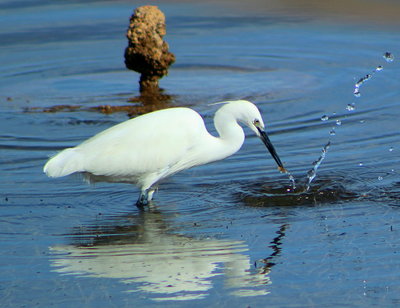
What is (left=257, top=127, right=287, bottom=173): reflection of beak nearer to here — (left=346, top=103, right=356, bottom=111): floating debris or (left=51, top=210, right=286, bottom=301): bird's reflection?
(left=51, top=210, right=286, bottom=301): bird's reflection

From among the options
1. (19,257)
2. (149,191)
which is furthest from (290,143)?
(19,257)

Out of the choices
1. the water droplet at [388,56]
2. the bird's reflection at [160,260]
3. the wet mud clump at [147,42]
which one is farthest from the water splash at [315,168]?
the water droplet at [388,56]

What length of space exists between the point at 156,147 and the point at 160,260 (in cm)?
158

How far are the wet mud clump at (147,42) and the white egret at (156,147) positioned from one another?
3222mm

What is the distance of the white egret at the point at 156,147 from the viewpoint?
23.3 feet

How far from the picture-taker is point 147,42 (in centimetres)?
1045

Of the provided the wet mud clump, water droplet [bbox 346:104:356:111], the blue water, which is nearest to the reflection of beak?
the blue water

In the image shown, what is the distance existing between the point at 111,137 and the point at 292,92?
12.8 feet

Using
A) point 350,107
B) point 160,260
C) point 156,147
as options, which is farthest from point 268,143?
point 350,107

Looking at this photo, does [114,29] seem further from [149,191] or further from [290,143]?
[149,191]

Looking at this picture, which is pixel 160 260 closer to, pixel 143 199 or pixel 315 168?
pixel 143 199

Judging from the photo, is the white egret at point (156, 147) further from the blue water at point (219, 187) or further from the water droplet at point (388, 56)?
the water droplet at point (388, 56)

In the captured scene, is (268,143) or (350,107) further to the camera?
(350,107)

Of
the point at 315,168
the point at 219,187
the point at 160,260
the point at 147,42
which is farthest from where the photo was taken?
the point at 147,42
